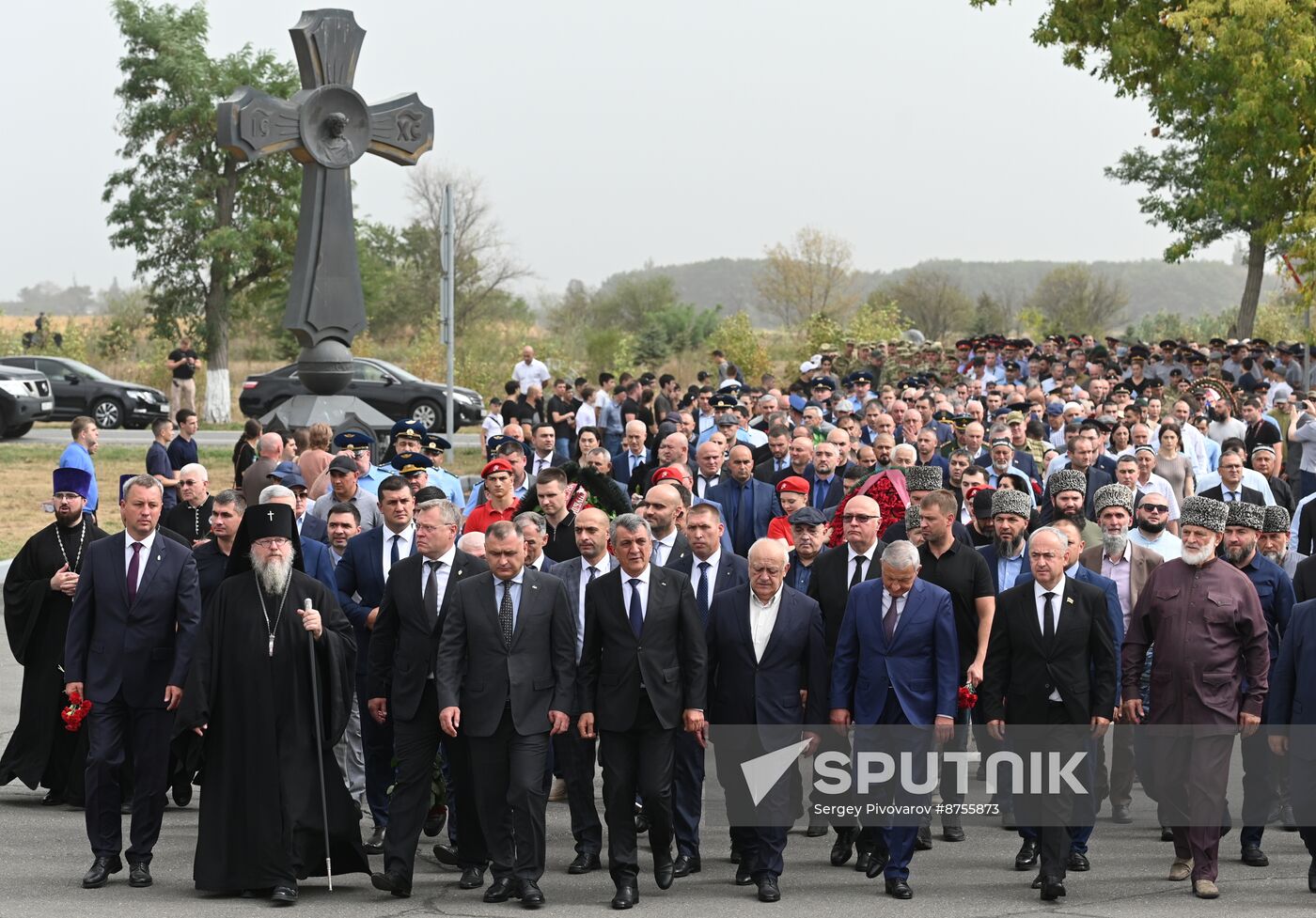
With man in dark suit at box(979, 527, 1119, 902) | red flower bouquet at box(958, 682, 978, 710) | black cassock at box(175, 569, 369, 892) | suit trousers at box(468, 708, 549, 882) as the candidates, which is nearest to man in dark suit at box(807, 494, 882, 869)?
red flower bouquet at box(958, 682, 978, 710)

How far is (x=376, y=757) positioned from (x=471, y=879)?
1.14 m

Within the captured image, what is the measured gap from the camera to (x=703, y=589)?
31.6ft

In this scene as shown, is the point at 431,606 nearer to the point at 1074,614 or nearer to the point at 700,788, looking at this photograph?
the point at 700,788

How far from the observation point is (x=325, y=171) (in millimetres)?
19109

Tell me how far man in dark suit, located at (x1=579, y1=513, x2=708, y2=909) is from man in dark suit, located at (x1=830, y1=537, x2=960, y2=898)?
0.83 metres

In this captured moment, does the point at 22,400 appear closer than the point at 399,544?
No

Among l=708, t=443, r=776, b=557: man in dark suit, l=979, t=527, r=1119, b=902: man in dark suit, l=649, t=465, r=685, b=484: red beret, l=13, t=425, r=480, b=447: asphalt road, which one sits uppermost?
l=13, t=425, r=480, b=447: asphalt road

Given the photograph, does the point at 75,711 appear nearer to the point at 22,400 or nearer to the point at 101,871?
the point at 101,871

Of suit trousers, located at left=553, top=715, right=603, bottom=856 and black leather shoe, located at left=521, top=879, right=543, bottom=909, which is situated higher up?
suit trousers, located at left=553, top=715, right=603, bottom=856

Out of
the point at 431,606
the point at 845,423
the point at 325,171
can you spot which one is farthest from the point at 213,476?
the point at 431,606

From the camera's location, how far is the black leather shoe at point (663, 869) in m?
8.66

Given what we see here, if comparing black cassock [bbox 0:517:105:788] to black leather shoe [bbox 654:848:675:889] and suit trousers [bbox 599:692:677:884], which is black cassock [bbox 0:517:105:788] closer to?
suit trousers [bbox 599:692:677:884]

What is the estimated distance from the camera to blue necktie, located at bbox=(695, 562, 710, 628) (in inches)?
378

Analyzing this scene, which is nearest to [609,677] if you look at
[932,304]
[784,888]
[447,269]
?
[784,888]
